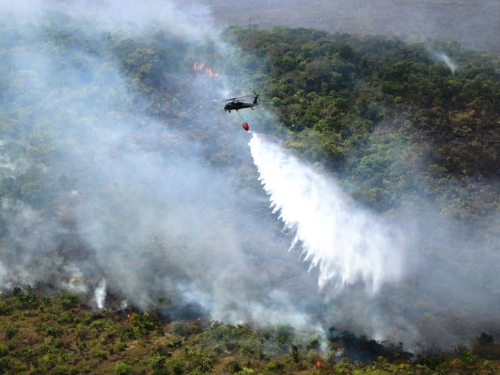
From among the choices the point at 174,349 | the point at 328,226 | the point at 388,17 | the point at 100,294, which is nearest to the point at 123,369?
the point at 174,349

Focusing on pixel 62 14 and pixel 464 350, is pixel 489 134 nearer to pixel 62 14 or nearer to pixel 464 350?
pixel 464 350

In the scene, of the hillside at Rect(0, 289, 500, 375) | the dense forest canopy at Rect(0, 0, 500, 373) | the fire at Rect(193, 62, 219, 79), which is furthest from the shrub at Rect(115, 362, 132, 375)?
the fire at Rect(193, 62, 219, 79)

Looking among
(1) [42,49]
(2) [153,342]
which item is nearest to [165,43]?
(1) [42,49]

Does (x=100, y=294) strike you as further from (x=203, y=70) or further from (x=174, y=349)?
(x=203, y=70)

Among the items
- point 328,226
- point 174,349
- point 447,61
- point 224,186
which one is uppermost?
point 447,61

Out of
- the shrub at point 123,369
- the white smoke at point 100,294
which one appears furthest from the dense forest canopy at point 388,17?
the shrub at point 123,369

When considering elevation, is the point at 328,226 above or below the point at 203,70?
below
